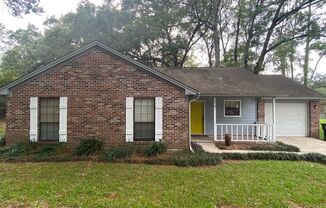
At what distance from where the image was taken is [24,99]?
8344mm

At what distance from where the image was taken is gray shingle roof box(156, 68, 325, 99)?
11.2 meters

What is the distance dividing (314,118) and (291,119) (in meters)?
1.37

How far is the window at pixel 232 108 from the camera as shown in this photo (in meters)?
12.3

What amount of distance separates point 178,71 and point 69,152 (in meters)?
9.38

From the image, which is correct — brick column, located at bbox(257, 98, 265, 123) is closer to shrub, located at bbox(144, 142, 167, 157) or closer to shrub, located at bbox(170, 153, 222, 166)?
shrub, located at bbox(170, 153, 222, 166)

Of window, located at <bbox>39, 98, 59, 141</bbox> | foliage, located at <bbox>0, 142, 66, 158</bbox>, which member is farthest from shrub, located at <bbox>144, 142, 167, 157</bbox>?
window, located at <bbox>39, 98, 59, 141</bbox>

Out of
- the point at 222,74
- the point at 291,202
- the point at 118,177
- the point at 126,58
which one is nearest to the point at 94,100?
the point at 126,58

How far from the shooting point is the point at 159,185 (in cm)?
520

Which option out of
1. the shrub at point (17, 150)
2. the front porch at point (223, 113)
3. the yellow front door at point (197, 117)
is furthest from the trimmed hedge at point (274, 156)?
the shrub at point (17, 150)

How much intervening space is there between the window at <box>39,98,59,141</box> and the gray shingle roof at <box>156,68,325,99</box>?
23.6 ft

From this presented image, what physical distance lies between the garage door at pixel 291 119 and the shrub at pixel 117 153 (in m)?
10.3

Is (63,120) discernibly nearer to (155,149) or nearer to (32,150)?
(32,150)

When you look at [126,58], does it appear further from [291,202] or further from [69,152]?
[291,202]

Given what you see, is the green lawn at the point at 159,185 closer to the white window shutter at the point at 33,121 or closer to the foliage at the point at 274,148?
the white window shutter at the point at 33,121
